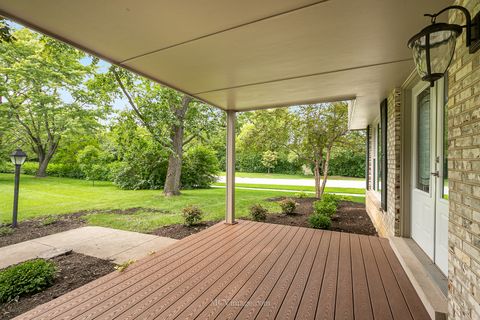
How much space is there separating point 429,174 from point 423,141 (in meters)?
0.48

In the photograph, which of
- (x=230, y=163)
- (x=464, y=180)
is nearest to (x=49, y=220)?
(x=230, y=163)

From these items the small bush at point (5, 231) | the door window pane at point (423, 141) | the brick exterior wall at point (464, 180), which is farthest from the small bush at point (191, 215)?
the brick exterior wall at point (464, 180)

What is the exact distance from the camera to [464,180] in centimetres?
141

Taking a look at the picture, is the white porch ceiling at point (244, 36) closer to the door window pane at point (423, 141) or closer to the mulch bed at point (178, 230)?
the door window pane at point (423, 141)

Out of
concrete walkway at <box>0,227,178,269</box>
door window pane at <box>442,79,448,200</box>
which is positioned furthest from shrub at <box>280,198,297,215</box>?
door window pane at <box>442,79,448,200</box>

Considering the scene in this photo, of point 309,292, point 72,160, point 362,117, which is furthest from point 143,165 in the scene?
point 309,292

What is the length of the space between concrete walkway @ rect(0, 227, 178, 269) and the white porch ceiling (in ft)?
8.94

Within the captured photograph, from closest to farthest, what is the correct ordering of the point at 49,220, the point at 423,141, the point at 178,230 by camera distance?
1. the point at 423,141
2. the point at 178,230
3. the point at 49,220

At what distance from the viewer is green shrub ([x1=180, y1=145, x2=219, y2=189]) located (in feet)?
39.1

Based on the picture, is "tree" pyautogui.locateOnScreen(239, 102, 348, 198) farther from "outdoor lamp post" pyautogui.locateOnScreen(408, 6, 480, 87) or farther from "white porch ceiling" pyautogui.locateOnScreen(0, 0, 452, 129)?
"outdoor lamp post" pyautogui.locateOnScreen(408, 6, 480, 87)

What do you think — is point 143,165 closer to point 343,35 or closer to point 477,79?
point 343,35

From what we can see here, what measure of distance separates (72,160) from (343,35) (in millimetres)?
18189

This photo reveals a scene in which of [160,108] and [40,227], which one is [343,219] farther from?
[40,227]

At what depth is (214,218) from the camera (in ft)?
20.1
